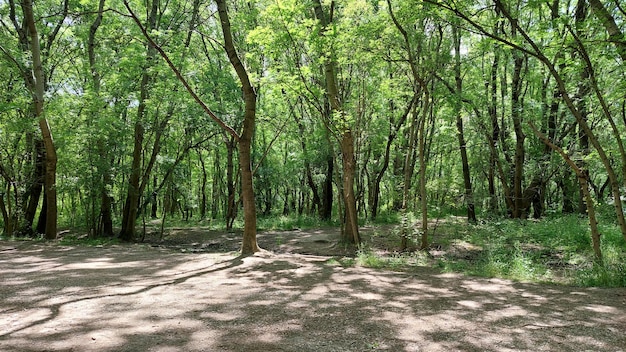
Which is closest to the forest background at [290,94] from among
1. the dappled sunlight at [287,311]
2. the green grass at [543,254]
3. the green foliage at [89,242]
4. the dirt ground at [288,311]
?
the green grass at [543,254]

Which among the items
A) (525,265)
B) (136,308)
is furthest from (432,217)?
(136,308)

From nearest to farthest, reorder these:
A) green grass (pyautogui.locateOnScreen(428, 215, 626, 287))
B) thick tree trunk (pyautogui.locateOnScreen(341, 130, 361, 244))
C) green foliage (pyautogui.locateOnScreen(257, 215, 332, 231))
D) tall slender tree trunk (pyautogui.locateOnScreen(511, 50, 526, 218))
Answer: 1. green grass (pyautogui.locateOnScreen(428, 215, 626, 287))
2. thick tree trunk (pyautogui.locateOnScreen(341, 130, 361, 244))
3. tall slender tree trunk (pyautogui.locateOnScreen(511, 50, 526, 218))
4. green foliage (pyautogui.locateOnScreen(257, 215, 332, 231))

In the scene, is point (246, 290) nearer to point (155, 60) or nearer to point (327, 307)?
point (327, 307)

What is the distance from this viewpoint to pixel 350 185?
11133 mm

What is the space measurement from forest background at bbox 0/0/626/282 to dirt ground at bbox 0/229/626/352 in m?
2.66

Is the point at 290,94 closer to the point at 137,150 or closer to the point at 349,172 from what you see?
the point at 349,172

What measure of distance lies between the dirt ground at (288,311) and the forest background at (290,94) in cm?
266

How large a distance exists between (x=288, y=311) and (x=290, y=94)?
7744 millimetres

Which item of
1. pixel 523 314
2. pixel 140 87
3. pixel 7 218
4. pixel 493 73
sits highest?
pixel 493 73

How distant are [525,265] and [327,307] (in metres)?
4.97

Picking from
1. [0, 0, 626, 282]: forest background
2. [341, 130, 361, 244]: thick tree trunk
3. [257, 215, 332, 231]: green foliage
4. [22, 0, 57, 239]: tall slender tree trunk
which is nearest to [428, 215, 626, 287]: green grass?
[0, 0, 626, 282]: forest background

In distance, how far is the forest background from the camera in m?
9.30

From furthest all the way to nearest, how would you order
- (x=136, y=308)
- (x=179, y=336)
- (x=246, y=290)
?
(x=246, y=290), (x=136, y=308), (x=179, y=336)

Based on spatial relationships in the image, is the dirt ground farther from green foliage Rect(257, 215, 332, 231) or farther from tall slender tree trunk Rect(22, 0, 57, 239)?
green foliage Rect(257, 215, 332, 231)
